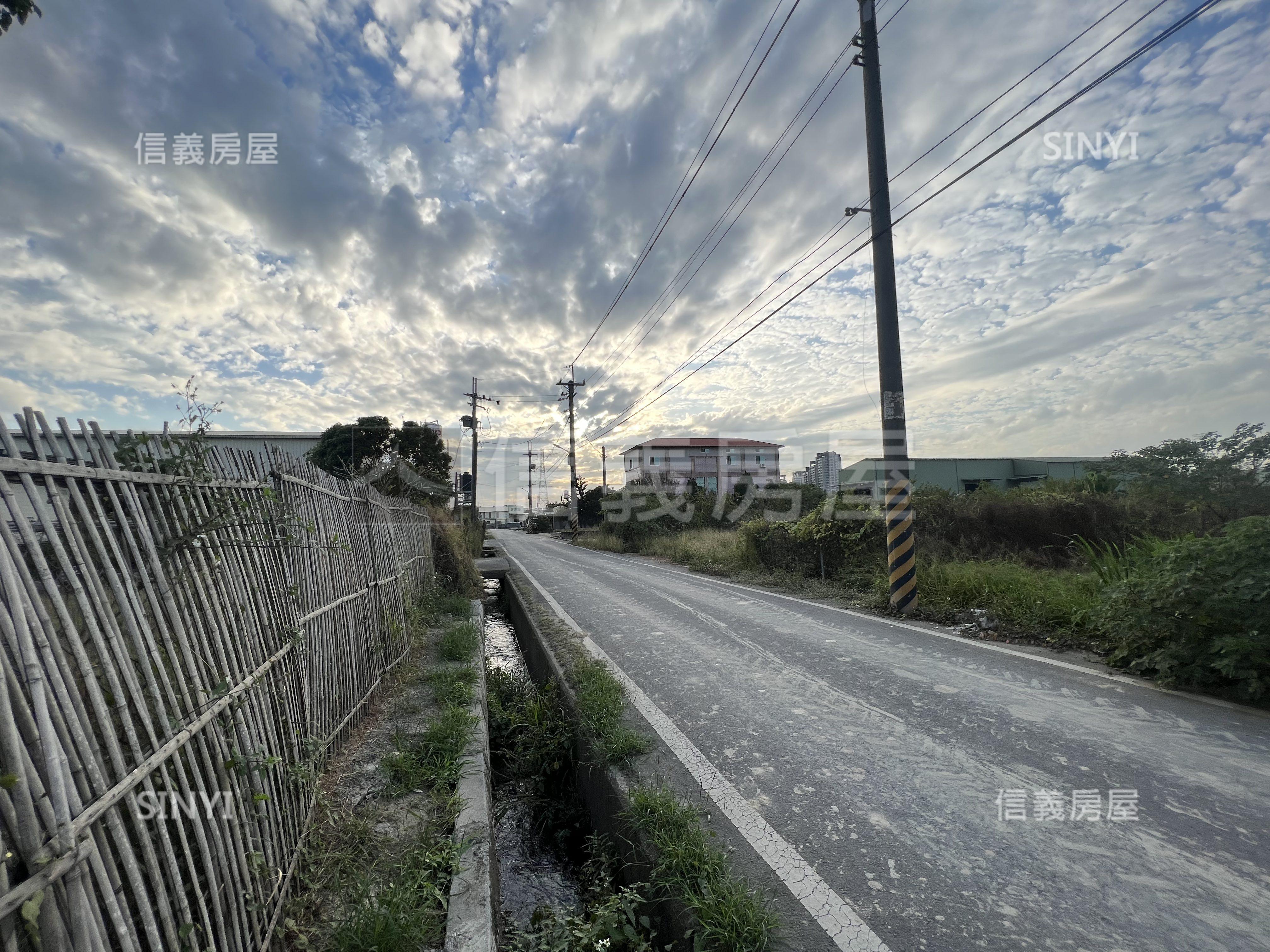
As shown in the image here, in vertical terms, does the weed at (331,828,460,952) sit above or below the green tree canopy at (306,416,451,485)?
below

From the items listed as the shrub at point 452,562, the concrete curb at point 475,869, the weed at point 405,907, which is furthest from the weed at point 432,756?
the shrub at point 452,562

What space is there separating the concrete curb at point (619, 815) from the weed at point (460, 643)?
1.03 meters

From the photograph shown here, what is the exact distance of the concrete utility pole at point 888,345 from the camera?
820cm

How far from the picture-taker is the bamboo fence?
4.38 ft

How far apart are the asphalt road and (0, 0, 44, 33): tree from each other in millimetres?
5658

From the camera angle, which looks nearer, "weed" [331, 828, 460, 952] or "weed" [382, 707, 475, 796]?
"weed" [331, 828, 460, 952]

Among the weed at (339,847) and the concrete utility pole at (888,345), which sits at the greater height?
the concrete utility pole at (888,345)

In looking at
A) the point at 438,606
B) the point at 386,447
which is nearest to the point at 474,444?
the point at 386,447

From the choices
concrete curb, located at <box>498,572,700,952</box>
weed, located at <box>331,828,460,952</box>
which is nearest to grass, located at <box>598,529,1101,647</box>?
concrete curb, located at <box>498,572,700,952</box>

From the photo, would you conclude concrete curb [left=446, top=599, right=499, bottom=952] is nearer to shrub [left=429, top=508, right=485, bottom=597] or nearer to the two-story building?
shrub [left=429, top=508, right=485, bottom=597]

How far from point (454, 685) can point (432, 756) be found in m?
1.41

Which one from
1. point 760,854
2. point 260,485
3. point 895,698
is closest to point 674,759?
point 760,854

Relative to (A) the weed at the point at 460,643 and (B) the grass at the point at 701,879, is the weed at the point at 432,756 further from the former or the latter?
(A) the weed at the point at 460,643

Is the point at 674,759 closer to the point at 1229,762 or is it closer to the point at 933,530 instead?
the point at 1229,762
